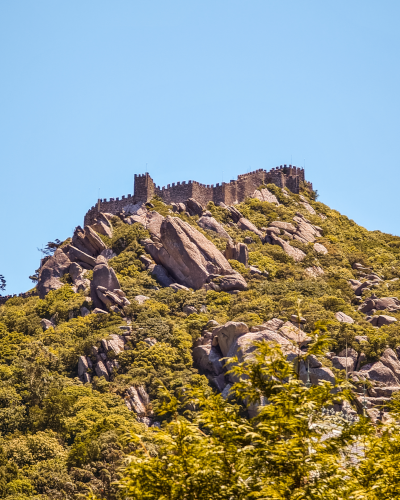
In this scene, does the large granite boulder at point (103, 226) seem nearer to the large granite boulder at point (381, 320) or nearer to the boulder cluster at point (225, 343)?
the boulder cluster at point (225, 343)

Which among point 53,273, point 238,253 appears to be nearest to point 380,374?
point 238,253

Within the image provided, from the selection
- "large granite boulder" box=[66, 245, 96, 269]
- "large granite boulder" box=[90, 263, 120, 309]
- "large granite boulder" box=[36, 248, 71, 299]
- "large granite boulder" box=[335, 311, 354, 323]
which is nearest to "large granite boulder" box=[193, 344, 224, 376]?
"large granite boulder" box=[335, 311, 354, 323]

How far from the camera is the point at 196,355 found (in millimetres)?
38875

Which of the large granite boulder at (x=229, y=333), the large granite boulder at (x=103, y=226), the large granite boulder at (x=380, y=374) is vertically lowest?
the large granite boulder at (x=380, y=374)

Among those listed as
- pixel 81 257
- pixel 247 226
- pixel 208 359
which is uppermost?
pixel 247 226

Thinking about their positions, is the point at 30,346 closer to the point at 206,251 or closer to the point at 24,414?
the point at 24,414

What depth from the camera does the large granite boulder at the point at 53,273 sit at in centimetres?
4847

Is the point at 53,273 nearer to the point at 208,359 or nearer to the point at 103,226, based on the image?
the point at 103,226

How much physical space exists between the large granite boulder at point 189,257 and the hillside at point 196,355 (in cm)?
11

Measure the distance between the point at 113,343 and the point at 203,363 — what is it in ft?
15.8

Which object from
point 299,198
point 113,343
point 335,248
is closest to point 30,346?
point 113,343

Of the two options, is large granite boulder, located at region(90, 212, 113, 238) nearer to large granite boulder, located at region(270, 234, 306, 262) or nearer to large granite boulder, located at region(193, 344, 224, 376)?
large granite boulder, located at region(270, 234, 306, 262)

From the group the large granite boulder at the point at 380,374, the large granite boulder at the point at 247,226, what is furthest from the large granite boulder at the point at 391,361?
the large granite boulder at the point at 247,226

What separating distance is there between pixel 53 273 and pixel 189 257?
31.7 feet
